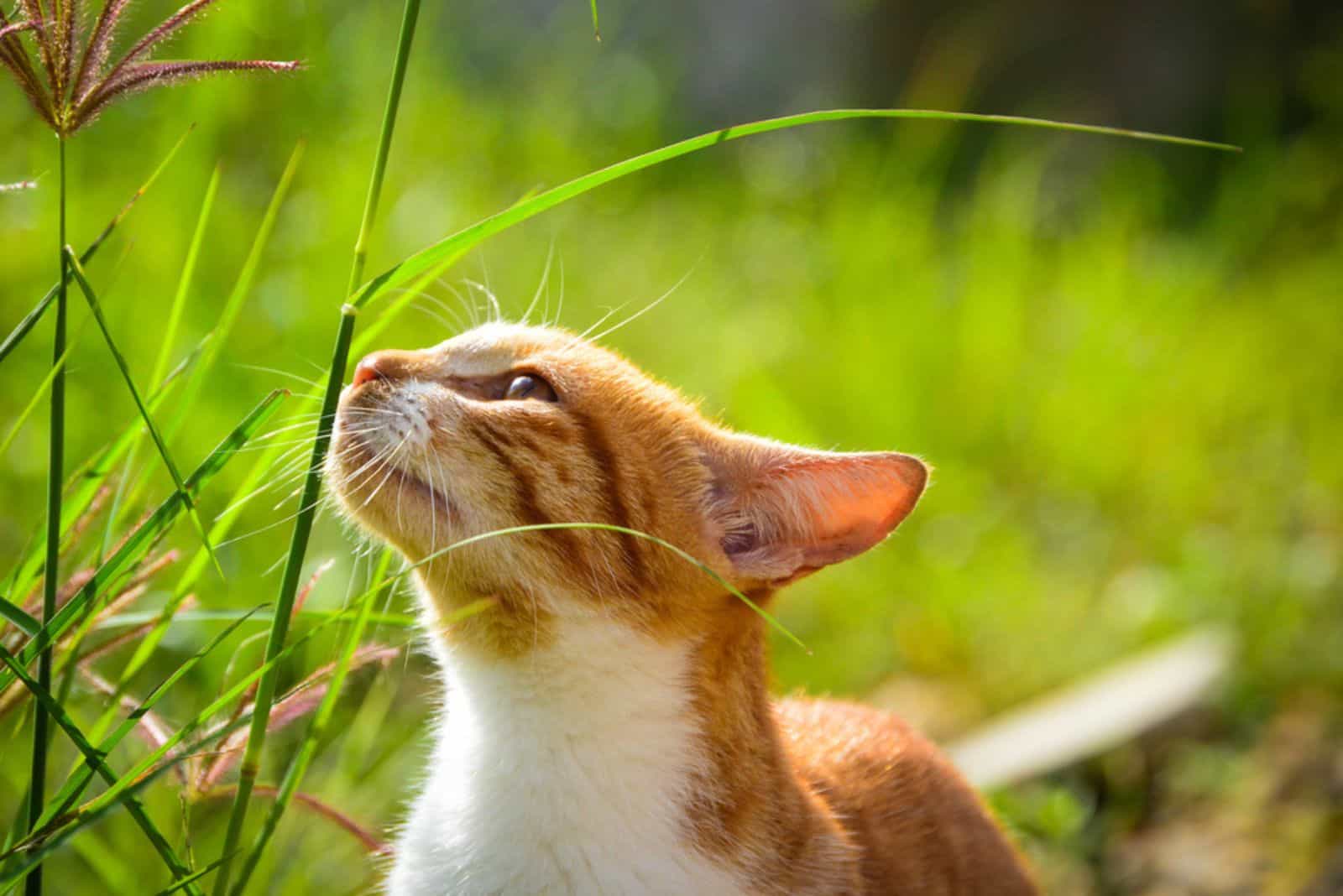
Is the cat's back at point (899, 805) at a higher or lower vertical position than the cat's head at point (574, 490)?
lower

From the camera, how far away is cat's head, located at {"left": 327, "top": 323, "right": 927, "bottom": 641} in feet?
5.78

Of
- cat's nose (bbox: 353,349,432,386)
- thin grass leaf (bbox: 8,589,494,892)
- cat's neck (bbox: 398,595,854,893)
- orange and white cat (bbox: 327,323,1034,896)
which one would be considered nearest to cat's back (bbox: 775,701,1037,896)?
orange and white cat (bbox: 327,323,1034,896)

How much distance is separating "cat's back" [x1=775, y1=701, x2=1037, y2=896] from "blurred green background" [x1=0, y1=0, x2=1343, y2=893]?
637 millimetres

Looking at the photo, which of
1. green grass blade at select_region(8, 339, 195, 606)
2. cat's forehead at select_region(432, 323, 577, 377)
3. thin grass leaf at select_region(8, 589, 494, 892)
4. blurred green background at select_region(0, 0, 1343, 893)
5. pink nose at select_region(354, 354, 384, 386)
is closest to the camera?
thin grass leaf at select_region(8, 589, 494, 892)

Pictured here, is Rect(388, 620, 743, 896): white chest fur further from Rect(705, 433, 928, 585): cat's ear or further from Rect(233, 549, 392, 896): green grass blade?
Rect(233, 549, 392, 896): green grass blade

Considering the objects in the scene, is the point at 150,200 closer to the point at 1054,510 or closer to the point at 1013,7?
the point at 1054,510

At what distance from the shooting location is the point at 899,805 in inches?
84.7

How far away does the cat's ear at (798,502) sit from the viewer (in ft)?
5.68

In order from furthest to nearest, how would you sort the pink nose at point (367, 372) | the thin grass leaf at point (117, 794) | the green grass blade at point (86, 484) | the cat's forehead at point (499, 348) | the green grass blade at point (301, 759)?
the cat's forehead at point (499, 348) → the pink nose at point (367, 372) → the green grass blade at point (86, 484) → the green grass blade at point (301, 759) → the thin grass leaf at point (117, 794)

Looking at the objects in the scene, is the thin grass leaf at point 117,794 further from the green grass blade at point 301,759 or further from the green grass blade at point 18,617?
the green grass blade at point 18,617

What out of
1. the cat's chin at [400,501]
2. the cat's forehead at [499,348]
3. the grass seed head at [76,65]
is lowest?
the cat's chin at [400,501]

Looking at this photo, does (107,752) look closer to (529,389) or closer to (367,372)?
(367,372)

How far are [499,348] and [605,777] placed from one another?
64 cm

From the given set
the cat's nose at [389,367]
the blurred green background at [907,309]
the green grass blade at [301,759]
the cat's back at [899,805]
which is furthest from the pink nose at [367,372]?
the cat's back at [899,805]
